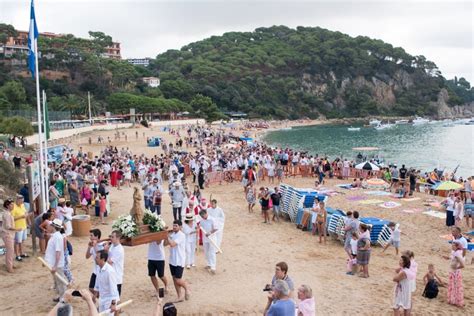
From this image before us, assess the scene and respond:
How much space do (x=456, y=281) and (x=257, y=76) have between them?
12735 centimetres

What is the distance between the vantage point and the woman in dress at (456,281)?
8703 mm

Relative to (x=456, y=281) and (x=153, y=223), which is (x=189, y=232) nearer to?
(x=153, y=223)

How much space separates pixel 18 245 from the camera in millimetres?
10117

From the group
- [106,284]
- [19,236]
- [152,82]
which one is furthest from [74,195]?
[152,82]

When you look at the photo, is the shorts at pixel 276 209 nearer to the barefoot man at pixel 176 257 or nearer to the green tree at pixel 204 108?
the barefoot man at pixel 176 257

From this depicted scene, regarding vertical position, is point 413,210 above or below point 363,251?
below

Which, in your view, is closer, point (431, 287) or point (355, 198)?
point (431, 287)

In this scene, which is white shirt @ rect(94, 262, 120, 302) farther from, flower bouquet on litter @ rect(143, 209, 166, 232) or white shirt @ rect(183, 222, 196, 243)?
white shirt @ rect(183, 222, 196, 243)

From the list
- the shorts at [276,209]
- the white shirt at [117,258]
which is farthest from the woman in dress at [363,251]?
the shorts at [276,209]

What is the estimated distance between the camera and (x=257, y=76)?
13338 centimetres

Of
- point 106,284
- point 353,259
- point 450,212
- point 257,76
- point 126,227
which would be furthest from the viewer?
point 257,76

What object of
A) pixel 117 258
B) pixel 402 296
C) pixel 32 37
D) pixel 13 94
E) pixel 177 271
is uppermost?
pixel 13 94

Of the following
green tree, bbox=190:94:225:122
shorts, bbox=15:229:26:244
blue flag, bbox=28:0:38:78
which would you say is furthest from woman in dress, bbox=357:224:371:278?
green tree, bbox=190:94:225:122

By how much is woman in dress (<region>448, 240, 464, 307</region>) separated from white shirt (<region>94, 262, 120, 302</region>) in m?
6.25
